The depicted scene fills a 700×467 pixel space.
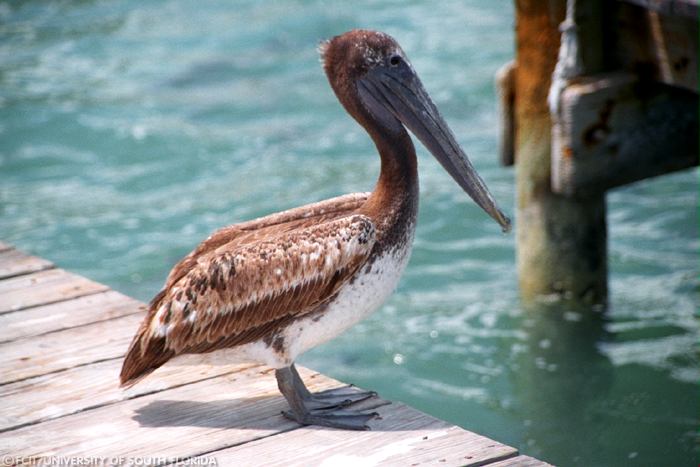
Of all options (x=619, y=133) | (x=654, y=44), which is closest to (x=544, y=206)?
(x=619, y=133)

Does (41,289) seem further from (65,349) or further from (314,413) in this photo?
(314,413)

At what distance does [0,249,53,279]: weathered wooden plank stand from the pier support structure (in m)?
2.52

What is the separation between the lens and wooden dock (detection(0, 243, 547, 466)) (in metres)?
3.54

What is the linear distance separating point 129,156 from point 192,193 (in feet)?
3.34

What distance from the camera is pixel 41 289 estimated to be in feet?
16.2

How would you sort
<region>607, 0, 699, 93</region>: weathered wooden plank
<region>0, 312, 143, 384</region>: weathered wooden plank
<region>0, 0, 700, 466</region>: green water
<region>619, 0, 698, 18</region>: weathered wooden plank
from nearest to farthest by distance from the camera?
<region>0, 312, 143, 384</region>: weathered wooden plank → <region>619, 0, 698, 18</region>: weathered wooden plank → <region>607, 0, 699, 93</region>: weathered wooden plank → <region>0, 0, 700, 466</region>: green water

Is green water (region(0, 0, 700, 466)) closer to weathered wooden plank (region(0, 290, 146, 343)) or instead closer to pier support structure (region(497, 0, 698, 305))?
pier support structure (region(497, 0, 698, 305))

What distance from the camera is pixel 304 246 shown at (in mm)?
3727

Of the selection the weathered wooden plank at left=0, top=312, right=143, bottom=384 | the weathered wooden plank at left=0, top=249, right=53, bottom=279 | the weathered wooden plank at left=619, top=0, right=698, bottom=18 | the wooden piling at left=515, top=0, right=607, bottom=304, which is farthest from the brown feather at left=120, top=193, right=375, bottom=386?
the wooden piling at left=515, top=0, right=607, bottom=304

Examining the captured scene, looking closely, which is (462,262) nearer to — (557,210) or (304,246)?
(557,210)

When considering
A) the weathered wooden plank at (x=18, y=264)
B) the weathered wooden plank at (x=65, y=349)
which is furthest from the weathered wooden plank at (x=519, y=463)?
the weathered wooden plank at (x=18, y=264)

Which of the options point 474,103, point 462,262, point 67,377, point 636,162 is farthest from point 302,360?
point 474,103

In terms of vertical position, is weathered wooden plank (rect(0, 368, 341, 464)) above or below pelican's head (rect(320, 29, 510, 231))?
below

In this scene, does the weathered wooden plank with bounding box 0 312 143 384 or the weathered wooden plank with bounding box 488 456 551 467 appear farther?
the weathered wooden plank with bounding box 0 312 143 384
